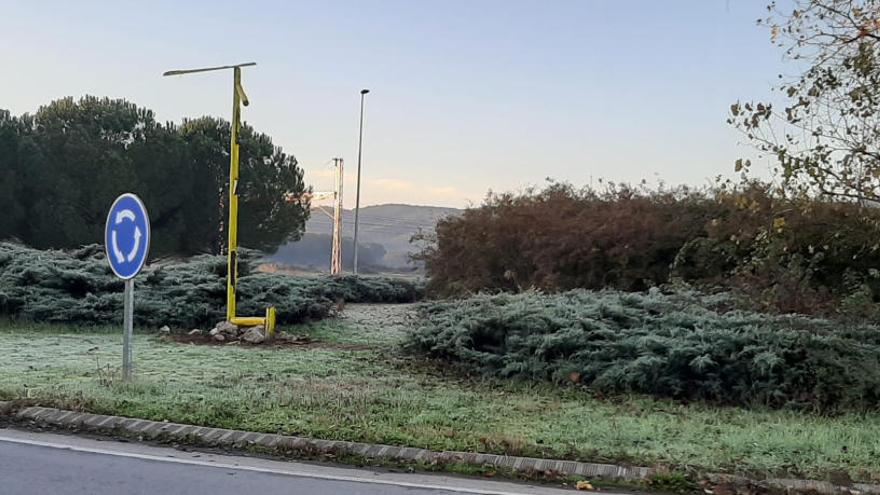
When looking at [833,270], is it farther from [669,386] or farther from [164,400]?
[164,400]

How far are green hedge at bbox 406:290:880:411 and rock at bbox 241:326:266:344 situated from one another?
2.86m

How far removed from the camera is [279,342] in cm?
1223

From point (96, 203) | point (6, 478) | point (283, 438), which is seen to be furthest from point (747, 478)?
point (96, 203)

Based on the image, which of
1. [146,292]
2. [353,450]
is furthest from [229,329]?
[353,450]

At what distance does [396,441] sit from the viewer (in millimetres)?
5672

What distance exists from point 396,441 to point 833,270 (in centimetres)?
933

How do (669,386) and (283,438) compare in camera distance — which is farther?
(669,386)

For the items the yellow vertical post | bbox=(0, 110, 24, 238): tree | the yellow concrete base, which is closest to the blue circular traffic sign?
the yellow vertical post

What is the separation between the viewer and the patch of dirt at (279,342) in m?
11.9

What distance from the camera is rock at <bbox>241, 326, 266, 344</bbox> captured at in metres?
12.1

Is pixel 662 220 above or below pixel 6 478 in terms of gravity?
above

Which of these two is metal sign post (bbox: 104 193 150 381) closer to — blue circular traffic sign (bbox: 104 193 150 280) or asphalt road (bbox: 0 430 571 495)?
blue circular traffic sign (bbox: 104 193 150 280)

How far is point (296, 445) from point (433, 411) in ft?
5.39

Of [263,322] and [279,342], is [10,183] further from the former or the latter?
[279,342]
